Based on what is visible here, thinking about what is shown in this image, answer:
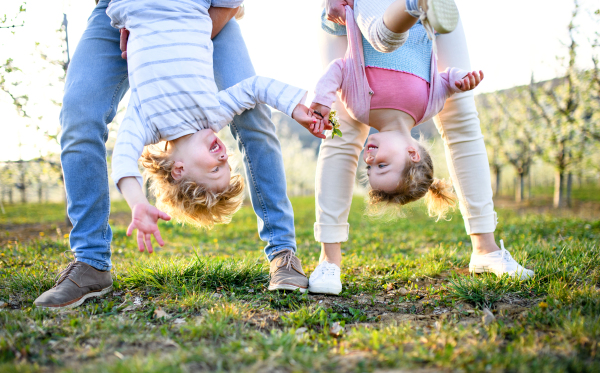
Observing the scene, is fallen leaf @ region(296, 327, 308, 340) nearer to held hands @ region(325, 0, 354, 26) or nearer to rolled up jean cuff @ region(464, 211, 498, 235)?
rolled up jean cuff @ region(464, 211, 498, 235)

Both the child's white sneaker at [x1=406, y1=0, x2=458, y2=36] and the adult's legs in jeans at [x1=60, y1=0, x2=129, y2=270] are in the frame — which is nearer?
the child's white sneaker at [x1=406, y1=0, x2=458, y2=36]

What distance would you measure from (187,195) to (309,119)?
37.2 inches

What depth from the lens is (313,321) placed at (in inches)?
84.7

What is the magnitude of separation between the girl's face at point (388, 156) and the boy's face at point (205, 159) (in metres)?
1.02

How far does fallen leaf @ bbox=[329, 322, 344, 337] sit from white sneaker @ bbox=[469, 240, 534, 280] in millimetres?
1291

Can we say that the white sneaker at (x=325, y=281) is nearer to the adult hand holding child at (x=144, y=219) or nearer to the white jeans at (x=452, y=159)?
the white jeans at (x=452, y=159)

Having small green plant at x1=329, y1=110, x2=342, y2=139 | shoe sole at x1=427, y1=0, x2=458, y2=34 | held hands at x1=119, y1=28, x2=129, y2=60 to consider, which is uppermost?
held hands at x1=119, y1=28, x2=129, y2=60

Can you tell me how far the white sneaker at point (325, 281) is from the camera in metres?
2.63

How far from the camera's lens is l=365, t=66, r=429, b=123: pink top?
2.61 meters

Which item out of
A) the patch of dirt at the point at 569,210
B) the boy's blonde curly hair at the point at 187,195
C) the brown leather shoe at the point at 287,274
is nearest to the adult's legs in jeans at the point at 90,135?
the boy's blonde curly hair at the point at 187,195

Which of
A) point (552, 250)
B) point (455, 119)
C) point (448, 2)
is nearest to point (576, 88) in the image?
point (552, 250)

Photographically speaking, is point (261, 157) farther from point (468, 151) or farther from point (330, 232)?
point (468, 151)

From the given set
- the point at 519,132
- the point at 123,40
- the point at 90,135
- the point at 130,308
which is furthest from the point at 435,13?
the point at 519,132

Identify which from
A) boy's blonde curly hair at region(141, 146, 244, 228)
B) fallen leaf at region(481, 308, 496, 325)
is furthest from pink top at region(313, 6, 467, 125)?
fallen leaf at region(481, 308, 496, 325)
